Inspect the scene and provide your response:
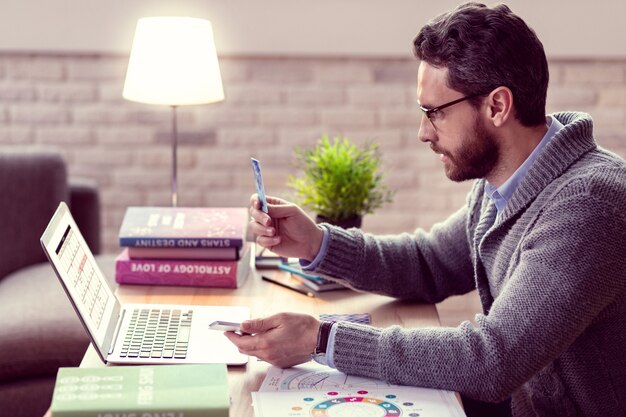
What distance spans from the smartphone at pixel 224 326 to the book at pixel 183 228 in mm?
504

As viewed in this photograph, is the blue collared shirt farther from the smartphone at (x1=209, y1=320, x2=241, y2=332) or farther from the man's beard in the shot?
the smartphone at (x1=209, y1=320, x2=241, y2=332)

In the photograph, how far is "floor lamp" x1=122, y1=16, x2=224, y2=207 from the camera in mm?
2391

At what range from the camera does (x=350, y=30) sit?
124 inches

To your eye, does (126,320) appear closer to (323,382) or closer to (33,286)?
(323,382)

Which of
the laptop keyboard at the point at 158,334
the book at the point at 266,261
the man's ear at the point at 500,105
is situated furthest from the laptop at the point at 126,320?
Result: the man's ear at the point at 500,105

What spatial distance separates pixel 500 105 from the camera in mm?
1646

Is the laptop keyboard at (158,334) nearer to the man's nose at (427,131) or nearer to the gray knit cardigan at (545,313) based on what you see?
the gray knit cardigan at (545,313)

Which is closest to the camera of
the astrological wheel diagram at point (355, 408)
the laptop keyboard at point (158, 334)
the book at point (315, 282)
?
the astrological wheel diagram at point (355, 408)

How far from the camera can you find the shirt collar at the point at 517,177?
1.69m

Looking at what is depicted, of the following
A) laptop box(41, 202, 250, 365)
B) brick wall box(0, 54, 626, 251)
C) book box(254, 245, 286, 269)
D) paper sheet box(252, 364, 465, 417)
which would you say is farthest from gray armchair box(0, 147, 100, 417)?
paper sheet box(252, 364, 465, 417)

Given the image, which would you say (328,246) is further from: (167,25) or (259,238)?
(167,25)

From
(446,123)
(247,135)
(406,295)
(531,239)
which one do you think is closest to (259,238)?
(406,295)

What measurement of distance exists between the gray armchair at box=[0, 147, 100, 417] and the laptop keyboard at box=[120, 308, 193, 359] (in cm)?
66

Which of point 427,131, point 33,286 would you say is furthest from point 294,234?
point 33,286
